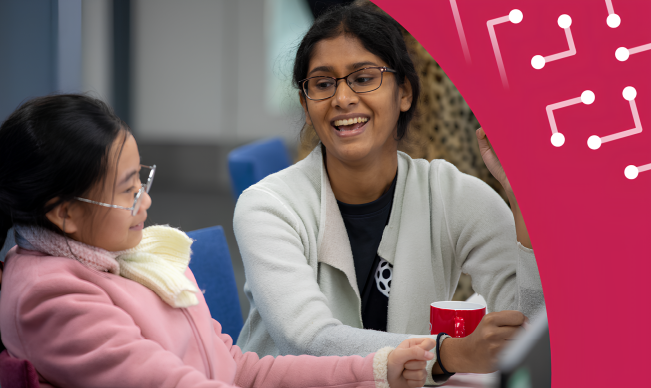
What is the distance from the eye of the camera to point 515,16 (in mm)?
828

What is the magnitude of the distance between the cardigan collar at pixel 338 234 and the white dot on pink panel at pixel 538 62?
744 millimetres

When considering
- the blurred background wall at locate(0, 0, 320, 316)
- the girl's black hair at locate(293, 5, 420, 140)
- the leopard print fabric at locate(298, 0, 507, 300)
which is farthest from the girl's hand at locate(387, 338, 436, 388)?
the blurred background wall at locate(0, 0, 320, 316)

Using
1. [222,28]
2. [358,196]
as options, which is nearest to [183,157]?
[222,28]

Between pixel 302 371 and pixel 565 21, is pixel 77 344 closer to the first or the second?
pixel 302 371

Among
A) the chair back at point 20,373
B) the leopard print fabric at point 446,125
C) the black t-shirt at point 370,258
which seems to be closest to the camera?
the chair back at point 20,373

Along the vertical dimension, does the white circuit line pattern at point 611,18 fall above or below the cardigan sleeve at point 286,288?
above

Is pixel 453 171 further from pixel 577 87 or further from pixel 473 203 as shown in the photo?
pixel 577 87

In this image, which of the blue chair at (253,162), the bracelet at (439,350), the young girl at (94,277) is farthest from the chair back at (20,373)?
the blue chair at (253,162)

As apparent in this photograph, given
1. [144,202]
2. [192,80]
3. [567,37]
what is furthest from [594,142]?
[192,80]

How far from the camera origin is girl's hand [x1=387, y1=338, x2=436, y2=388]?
3.27 ft

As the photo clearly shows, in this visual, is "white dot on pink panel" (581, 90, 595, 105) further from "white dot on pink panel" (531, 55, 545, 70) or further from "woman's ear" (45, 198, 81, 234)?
"woman's ear" (45, 198, 81, 234)

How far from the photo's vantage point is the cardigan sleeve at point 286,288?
119 centimetres

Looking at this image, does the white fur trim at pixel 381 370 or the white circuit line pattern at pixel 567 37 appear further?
the white fur trim at pixel 381 370

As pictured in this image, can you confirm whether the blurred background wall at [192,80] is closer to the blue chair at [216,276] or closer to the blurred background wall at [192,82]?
the blurred background wall at [192,82]
